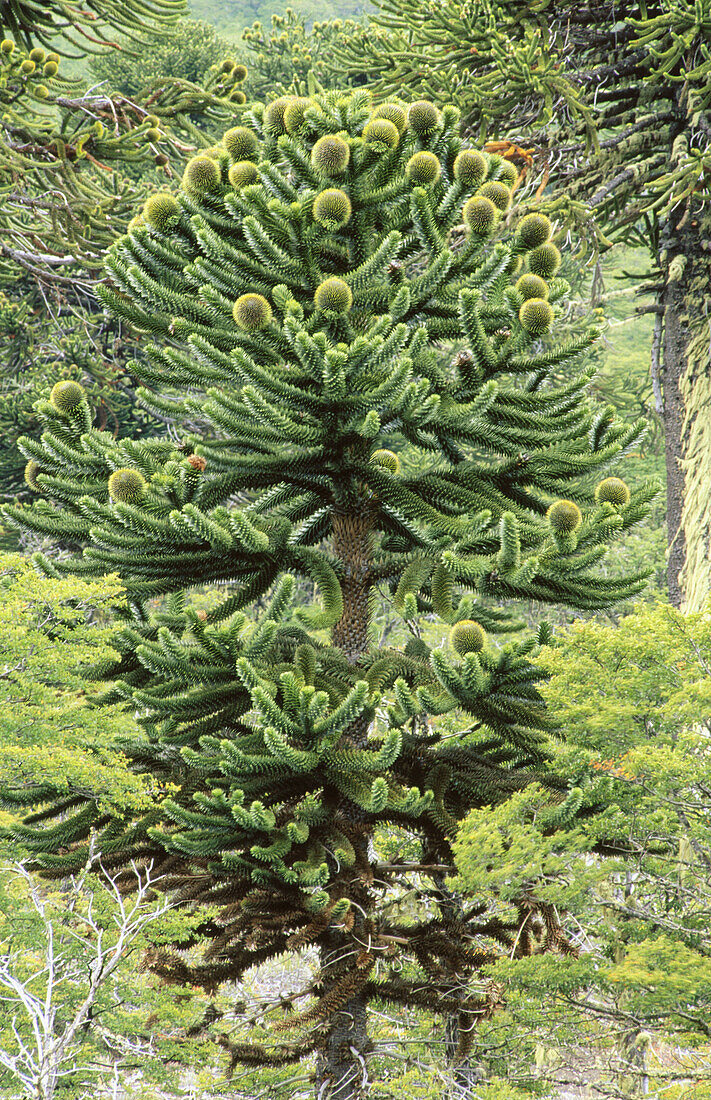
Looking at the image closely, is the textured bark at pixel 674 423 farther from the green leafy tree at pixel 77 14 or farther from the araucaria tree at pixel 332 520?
the green leafy tree at pixel 77 14

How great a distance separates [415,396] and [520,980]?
11.2 feet

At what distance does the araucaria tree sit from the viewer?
472 centimetres

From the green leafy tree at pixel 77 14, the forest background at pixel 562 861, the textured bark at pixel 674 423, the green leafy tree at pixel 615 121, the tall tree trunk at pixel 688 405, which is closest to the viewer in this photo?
the forest background at pixel 562 861

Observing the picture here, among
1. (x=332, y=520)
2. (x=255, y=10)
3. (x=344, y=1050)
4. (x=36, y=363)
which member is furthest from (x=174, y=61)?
(x=255, y=10)

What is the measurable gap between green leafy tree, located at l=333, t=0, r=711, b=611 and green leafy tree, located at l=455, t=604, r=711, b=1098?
3065 millimetres

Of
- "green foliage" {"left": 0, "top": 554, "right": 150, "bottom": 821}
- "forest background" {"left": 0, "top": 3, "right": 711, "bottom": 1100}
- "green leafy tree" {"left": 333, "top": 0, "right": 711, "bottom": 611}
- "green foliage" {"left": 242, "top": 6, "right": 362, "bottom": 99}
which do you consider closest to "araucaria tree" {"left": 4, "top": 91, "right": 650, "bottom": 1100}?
"green foliage" {"left": 0, "top": 554, "right": 150, "bottom": 821}

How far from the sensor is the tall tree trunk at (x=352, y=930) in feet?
16.0

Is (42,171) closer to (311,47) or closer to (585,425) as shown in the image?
(585,425)

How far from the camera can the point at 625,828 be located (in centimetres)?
529

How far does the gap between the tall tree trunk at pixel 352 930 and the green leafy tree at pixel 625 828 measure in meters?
0.61

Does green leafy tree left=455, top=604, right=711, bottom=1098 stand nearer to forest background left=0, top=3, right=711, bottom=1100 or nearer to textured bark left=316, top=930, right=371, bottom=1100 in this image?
forest background left=0, top=3, right=711, bottom=1100

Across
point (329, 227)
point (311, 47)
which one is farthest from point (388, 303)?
point (311, 47)

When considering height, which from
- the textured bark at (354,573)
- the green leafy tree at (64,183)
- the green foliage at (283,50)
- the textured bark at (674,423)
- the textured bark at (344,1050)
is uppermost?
the green foliage at (283,50)

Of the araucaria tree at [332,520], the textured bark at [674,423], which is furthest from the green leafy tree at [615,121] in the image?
the araucaria tree at [332,520]
